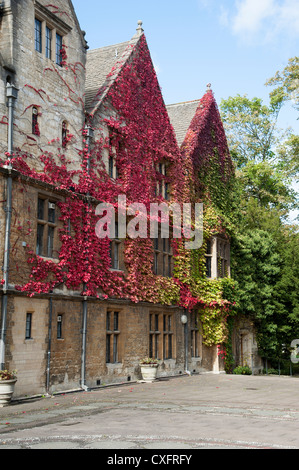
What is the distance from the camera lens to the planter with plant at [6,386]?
13.4m

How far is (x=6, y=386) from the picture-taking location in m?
13.5

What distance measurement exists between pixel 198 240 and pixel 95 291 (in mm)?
8843

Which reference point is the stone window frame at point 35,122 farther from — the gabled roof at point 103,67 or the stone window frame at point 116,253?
the stone window frame at point 116,253

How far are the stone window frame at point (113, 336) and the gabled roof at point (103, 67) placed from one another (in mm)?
7338

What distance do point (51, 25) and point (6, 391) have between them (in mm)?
11530

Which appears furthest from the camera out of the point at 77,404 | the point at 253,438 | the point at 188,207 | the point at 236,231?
the point at 236,231

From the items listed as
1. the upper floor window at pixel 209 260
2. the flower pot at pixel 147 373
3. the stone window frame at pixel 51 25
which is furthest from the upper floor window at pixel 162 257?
the stone window frame at pixel 51 25

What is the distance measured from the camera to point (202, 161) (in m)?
27.3

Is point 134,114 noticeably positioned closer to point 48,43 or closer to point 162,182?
point 162,182

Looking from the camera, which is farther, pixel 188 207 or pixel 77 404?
pixel 188 207

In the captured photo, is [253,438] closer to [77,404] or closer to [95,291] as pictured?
[77,404]

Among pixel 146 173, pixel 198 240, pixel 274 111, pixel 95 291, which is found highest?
pixel 274 111

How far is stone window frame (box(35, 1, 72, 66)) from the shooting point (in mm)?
17125
